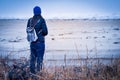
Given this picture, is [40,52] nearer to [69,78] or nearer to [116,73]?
[69,78]

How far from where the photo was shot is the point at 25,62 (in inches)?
354

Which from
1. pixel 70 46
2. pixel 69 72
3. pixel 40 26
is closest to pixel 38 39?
pixel 40 26

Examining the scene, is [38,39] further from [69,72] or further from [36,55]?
[69,72]

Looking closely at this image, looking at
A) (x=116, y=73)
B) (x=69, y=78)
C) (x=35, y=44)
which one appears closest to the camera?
(x=69, y=78)

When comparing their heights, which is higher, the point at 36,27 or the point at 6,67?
the point at 36,27

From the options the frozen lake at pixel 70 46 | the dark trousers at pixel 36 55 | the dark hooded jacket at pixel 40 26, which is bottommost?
the frozen lake at pixel 70 46

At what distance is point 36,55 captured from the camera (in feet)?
30.3

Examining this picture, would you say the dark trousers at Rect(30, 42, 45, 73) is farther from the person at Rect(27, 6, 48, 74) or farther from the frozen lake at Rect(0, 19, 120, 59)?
the frozen lake at Rect(0, 19, 120, 59)

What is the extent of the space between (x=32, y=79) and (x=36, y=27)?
1.85 meters

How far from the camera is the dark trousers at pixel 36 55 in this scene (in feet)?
29.1

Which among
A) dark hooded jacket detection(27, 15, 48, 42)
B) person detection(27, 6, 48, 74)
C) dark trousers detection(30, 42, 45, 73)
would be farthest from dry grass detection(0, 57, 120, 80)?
dark hooded jacket detection(27, 15, 48, 42)

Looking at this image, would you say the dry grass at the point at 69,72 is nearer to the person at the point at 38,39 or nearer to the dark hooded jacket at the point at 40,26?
the person at the point at 38,39

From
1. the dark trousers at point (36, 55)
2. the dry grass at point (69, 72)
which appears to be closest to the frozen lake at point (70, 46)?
the dark trousers at point (36, 55)

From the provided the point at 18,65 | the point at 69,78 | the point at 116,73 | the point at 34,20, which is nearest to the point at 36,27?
the point at 34,20
